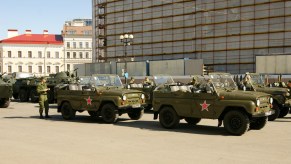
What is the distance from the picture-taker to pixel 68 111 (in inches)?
617

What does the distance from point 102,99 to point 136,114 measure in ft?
5.33

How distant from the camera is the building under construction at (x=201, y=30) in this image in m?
46.6

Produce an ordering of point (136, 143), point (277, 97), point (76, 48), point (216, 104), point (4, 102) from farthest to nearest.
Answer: point (76, 48) → point (4, 102) → point (277, 97) → point (216, 104) → point (136, 143)

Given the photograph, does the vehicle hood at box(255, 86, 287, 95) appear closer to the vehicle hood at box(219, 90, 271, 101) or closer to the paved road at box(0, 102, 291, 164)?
the paved road at box(0, 102, 291, 164)

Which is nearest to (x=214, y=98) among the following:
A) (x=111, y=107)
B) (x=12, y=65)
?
(x=111, y=107)

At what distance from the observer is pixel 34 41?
3654 inches

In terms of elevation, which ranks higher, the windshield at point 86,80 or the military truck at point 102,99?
the windshield at point 86,80

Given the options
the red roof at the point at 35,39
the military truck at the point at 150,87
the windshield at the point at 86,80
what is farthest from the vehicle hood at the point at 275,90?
the red roof at the point at 35,39

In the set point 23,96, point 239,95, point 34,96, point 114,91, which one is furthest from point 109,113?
point 23,96

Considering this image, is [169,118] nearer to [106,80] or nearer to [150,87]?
[106,80]

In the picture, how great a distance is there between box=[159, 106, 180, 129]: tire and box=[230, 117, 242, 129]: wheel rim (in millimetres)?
1870

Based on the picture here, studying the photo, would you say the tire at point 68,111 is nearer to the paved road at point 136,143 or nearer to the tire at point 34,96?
the paved road at point 136,143

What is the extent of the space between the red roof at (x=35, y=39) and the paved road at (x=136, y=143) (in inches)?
3194

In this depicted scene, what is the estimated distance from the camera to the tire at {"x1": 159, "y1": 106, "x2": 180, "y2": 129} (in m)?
12.8
